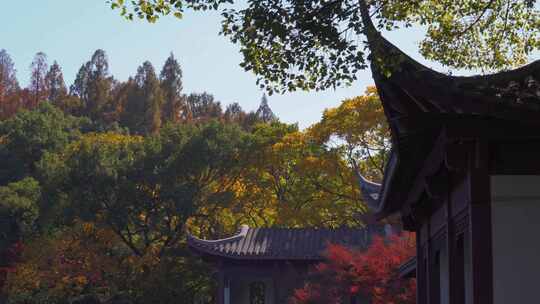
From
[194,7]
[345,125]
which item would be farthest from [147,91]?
[194,7]

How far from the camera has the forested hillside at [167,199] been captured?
37094 mm

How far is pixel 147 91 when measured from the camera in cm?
8125

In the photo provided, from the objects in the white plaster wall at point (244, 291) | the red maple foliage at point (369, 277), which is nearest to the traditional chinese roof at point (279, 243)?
the white plaster wall at point (244, 291)

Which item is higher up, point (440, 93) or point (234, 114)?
point (234, 114)

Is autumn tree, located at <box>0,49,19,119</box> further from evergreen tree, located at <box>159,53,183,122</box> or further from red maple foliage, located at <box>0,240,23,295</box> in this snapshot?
red maple foliage, located at <box>0,240,23,295</box>

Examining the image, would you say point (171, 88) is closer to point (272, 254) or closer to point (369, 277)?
point (272, 254)

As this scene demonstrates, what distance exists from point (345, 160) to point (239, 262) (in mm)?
7811

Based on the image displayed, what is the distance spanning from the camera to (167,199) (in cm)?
3906

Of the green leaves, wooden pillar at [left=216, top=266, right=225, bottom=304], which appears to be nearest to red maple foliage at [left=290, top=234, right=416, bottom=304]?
wooden pillar at [left=216, top=266, right=225, bottom=304]

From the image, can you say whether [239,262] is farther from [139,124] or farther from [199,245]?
[139,124]

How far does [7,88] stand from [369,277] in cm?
6883

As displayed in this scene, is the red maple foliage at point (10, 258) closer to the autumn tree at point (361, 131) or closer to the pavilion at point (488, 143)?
the autumn tree at point (361, 131)

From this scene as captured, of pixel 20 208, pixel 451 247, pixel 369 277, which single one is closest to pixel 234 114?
pixel 20 208

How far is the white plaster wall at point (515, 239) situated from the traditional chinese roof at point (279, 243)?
23323 mm
